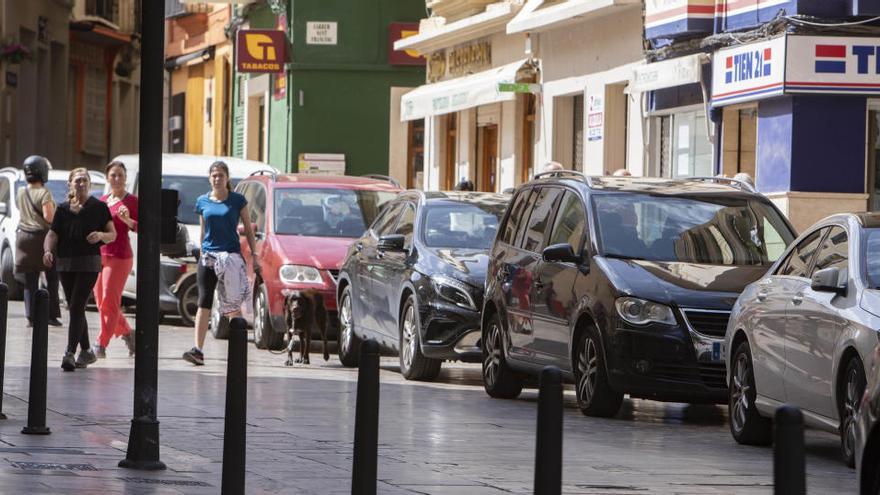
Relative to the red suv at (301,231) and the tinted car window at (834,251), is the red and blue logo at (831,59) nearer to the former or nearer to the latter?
the red suv at (301,231)

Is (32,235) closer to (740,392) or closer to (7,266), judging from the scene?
(7,266)

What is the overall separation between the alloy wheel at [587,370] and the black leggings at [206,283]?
201 inches

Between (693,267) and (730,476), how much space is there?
374 centimetres

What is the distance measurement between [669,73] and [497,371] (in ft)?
33.4

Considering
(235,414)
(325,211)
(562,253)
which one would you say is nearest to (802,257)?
(562,253)

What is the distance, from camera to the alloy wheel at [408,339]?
17.8m

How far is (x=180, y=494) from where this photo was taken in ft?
31.6

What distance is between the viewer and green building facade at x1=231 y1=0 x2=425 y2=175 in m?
45.3

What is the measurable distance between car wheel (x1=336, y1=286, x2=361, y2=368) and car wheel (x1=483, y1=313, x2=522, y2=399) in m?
3.08

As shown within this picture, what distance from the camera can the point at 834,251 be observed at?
12445 mm

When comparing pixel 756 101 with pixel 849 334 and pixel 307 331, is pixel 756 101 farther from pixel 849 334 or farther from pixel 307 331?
pixel 849 334

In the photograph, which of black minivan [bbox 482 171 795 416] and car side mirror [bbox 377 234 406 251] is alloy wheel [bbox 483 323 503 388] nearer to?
black minivan [bbox 482 171 795 416]

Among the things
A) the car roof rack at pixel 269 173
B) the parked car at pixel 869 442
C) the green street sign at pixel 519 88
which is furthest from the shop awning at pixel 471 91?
the parked car at pixel 869 442

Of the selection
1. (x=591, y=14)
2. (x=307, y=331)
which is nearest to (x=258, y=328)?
(x=307, y=331)
